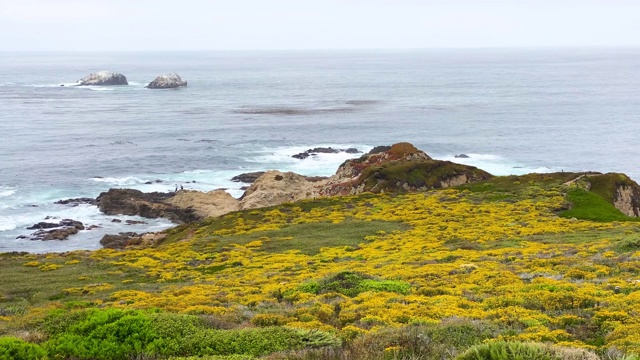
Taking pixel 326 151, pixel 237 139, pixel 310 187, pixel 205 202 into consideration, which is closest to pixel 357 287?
pixel 310 187

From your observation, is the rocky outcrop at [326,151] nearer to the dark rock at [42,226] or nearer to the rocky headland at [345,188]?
the rocky headland at [345,188]

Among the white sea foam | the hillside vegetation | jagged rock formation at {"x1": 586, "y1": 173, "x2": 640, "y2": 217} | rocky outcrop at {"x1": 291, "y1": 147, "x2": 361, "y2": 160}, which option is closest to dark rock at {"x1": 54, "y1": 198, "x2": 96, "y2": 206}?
the hillside vegetation

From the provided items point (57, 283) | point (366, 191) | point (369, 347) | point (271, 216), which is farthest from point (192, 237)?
point (369, 347)

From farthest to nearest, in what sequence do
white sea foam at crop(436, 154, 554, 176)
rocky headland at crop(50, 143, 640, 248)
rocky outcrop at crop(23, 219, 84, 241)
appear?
white sea foam at crop(436, 154, 554, 176) → rocky outcrop at crop(23, 219, 84, 241) → rocky headland at crop(50, 143, 640, 248)

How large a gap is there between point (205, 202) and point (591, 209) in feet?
158

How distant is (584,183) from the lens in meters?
60.0

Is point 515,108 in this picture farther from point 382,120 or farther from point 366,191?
point 366,191

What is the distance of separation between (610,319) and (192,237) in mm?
40604

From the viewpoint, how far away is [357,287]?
74.5 ft

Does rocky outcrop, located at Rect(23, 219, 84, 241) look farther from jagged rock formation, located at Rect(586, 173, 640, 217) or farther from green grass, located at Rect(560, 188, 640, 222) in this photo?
jagged rock formation, located at Rect(586, 173, 640, 217)

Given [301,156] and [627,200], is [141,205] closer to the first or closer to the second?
[301,156]

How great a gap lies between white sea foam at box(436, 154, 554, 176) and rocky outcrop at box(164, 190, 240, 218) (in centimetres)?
4930

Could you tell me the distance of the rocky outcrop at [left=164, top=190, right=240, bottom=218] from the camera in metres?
74.9

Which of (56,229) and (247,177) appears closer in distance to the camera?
(56,229)
